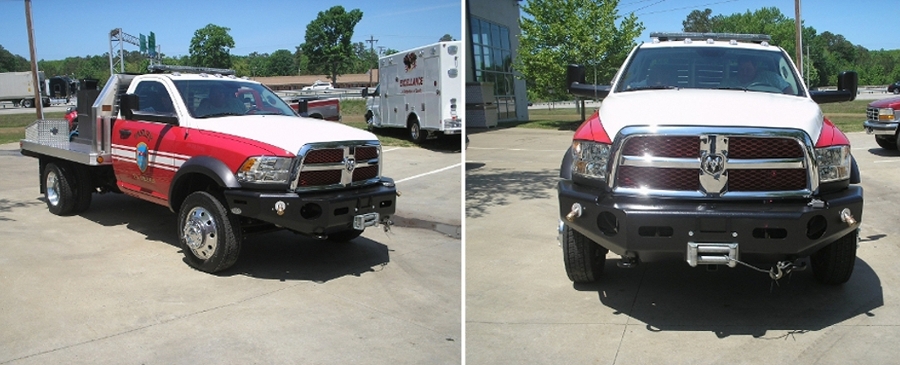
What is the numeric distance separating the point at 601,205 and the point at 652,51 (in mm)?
2186

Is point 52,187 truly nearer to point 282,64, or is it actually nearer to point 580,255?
point 580,255

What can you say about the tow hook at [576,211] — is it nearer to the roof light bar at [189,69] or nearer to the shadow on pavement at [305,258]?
the shadow on pavement at [305,258]

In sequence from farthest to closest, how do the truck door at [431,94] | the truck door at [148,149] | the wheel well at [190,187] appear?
the truck door at [431,94] → the truck door at [148,149] → the wheel well at [190,187]

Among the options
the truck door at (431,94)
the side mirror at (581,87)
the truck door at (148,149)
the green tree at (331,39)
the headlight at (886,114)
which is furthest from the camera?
the truck door at (431,94)

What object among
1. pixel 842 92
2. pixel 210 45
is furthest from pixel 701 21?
pixel 842 92

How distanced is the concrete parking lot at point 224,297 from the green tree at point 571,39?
776 inches

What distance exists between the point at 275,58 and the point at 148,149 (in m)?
25.1

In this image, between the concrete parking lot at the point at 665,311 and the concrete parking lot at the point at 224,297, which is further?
the concrete parking lot at the point at 224,297

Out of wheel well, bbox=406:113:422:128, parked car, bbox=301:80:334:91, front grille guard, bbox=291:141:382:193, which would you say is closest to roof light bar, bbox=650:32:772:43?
front grille guard, bbox=291:141:382:193

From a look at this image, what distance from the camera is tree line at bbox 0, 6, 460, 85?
15.3 metres

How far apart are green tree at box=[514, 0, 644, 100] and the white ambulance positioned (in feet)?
29.8

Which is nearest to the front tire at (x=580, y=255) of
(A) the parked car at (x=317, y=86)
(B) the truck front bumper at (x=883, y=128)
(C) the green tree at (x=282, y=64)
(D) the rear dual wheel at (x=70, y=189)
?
(D) the rear dual wheel at (x=70, y=189)

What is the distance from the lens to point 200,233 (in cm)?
636

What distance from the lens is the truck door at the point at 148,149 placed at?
705cm
